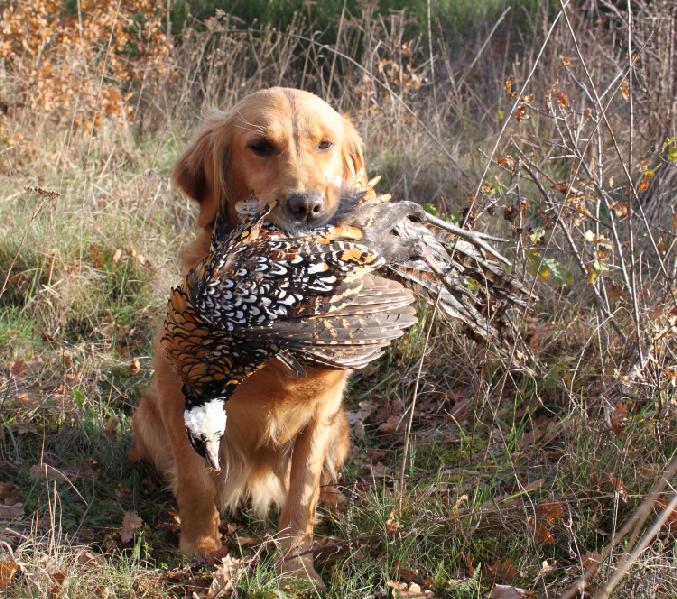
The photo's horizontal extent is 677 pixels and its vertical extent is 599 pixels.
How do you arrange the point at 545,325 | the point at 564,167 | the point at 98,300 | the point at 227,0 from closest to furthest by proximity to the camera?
the point at 545,325 < the point at 98,300 < the point at 564,167 < the point at 227,0

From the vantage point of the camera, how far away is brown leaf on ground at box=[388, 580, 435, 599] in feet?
9.07

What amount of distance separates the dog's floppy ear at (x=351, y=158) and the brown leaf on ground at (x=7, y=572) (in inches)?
70.6

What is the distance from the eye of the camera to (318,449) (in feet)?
10.3

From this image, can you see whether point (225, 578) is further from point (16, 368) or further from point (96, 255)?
point (96, 255)

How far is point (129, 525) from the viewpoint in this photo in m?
3.17

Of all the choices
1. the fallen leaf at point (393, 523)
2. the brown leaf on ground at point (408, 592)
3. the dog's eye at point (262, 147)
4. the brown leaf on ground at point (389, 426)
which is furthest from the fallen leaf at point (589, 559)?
the dog's eye at point (262, 147)

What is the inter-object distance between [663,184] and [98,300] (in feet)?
10.6

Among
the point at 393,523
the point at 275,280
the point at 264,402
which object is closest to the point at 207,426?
the point at 264,402

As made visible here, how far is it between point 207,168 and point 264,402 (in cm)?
99

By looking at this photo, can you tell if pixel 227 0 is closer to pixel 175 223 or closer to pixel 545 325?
pixel 175 223

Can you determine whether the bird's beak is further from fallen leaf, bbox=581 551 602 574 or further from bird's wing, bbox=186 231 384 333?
fallen leaf, bbox=581 551 602 574

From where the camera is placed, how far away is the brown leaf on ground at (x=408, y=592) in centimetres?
276

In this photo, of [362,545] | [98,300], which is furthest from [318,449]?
[98,300]

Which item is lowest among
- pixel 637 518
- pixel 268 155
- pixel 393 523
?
pixel 393 523
